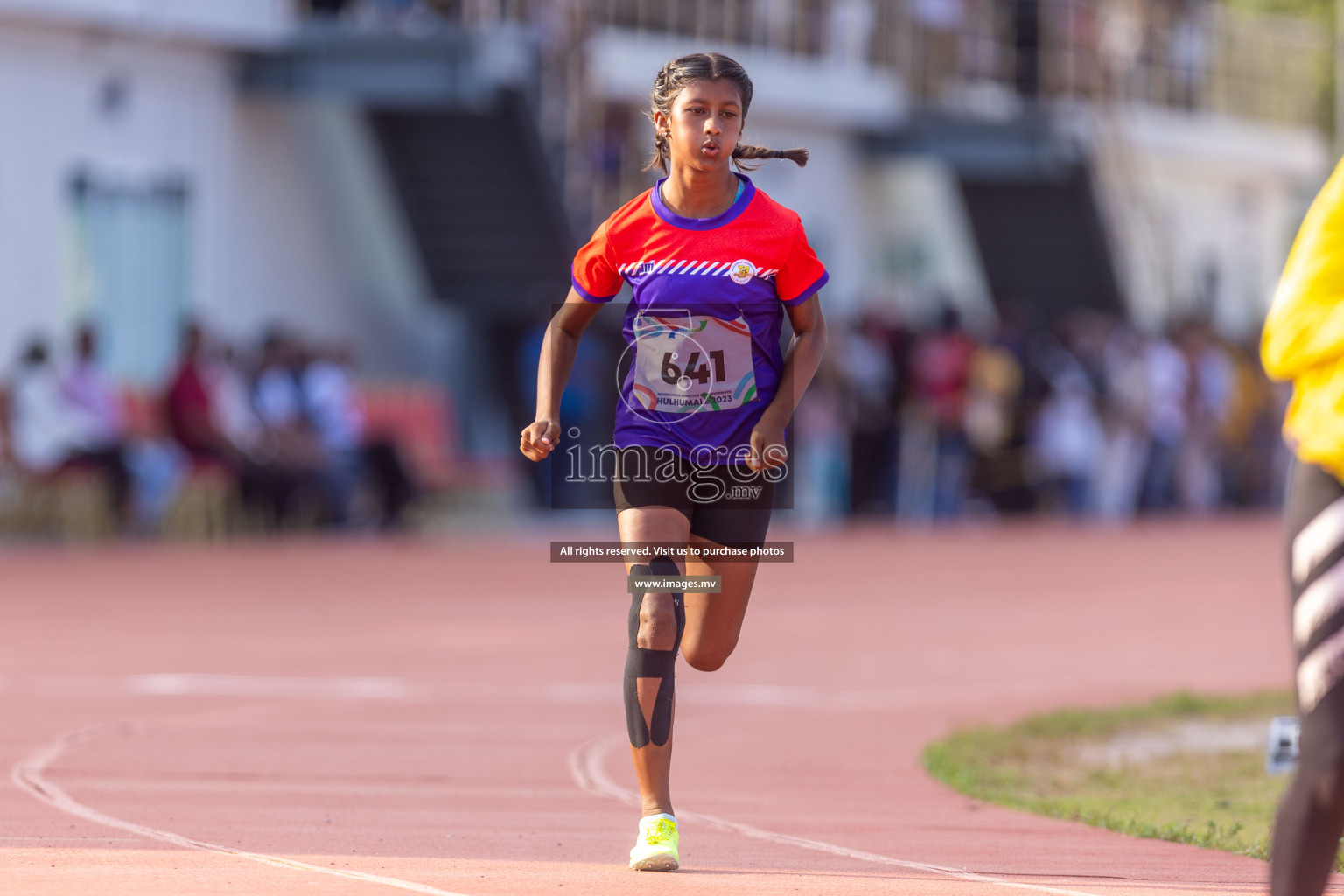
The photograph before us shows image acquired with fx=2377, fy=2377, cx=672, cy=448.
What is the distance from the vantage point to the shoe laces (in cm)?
596

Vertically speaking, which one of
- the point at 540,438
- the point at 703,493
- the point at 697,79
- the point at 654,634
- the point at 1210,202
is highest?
the point at 697,79

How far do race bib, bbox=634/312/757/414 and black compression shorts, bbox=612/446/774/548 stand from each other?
15 centimetres

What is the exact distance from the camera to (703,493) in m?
6.15

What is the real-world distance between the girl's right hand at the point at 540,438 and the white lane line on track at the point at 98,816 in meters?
1.10

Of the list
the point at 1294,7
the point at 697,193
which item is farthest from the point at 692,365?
the point at 1294,7

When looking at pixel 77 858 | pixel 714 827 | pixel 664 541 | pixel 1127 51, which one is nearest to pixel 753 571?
pixel 664 541

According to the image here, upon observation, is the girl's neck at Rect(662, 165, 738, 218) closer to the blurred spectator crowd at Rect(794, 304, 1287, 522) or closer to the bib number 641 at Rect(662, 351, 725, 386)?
the bib number 641 at Rect(662, 351, 725, 386)

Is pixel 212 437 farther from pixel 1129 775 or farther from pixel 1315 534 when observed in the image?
pixel 1315 534

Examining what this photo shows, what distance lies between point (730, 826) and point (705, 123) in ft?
6.99

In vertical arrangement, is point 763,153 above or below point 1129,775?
above

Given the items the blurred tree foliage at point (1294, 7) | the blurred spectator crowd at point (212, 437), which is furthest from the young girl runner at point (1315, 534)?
the blurred tree foliage at point (1294, 7)

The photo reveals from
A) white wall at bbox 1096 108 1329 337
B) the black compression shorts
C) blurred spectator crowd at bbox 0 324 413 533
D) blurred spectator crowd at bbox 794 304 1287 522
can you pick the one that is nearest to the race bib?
the black compression shorts

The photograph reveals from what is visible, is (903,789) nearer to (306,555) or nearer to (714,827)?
(714,827)

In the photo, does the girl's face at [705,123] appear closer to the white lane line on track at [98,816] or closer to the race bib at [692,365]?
the race bib at [692,365]
